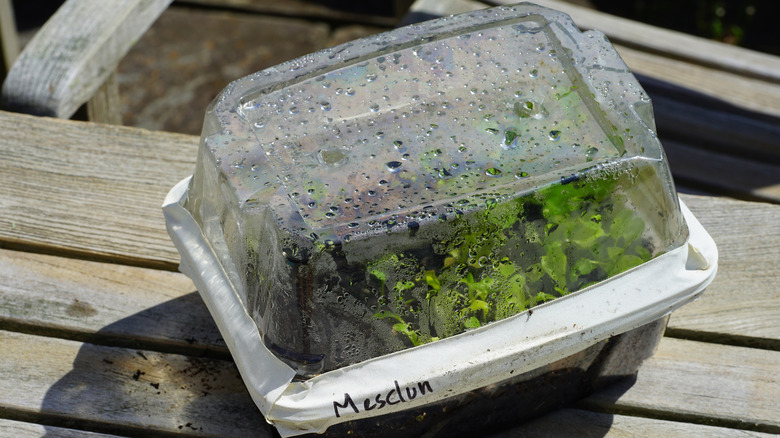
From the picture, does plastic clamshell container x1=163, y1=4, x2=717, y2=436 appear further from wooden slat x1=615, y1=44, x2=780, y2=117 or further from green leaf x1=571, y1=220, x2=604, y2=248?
wooden slat x1=615, y1=44, x2=780, y2=117

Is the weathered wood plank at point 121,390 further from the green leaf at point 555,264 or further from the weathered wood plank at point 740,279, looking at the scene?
the weathered wood plank at point 740,279

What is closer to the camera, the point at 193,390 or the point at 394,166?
the point at 394,166

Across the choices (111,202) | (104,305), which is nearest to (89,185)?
(111,202)

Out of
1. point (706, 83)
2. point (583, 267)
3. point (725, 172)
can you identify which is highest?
point (583, 267)

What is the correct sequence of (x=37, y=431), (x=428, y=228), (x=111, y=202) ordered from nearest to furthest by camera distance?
(x=428, y=228) < (x=37, y=431) < (x=111, y=202)

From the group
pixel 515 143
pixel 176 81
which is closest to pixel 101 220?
pixel 515 143

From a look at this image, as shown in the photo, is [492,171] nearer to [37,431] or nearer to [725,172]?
[37,431]

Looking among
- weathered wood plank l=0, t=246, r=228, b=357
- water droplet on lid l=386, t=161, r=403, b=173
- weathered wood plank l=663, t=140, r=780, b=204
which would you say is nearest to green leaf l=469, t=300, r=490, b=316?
water droplet on lid l=386, t=161, r=403, b=173
